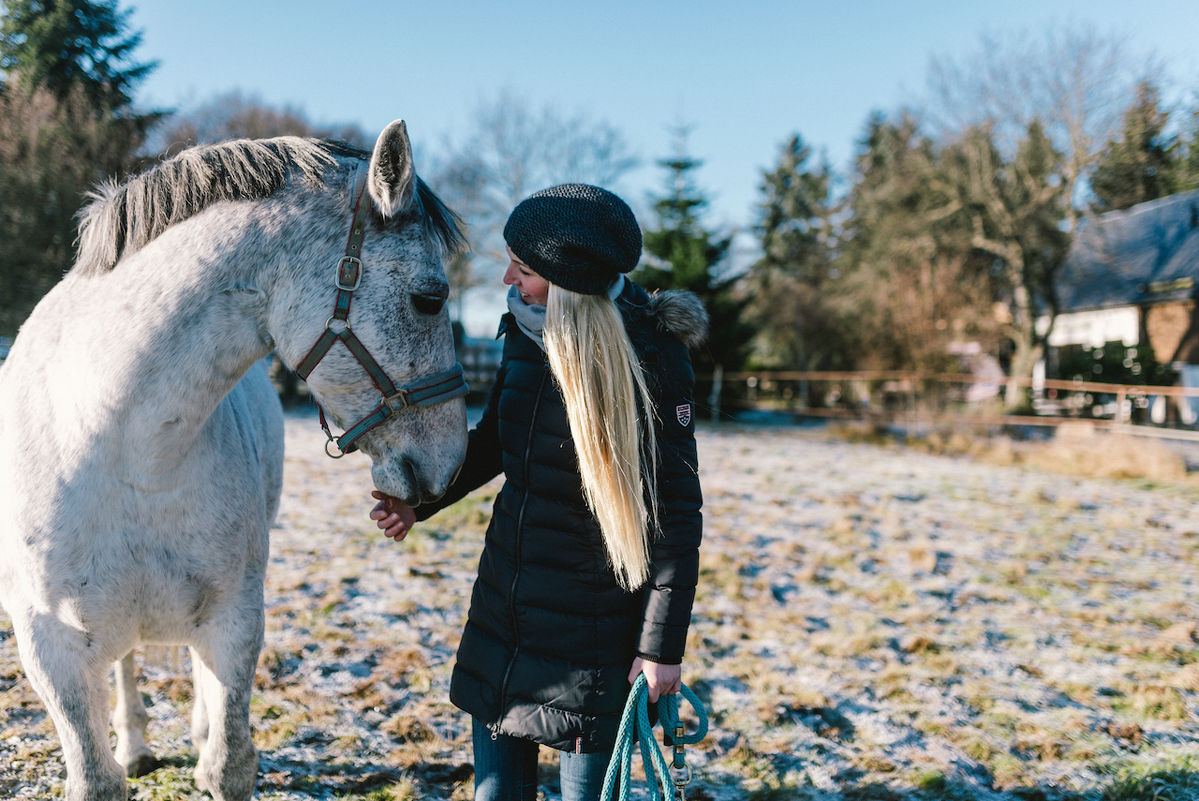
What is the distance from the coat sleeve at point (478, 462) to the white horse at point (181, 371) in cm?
26

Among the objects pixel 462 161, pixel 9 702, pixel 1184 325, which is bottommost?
pixel 9 702

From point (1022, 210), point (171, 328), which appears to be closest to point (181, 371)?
point (171, 328)

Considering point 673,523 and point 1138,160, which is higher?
point 1138,160

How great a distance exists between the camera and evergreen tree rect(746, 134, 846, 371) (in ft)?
79.2

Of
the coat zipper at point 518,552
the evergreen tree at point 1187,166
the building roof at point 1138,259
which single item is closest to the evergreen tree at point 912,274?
the building roof at point 1138,259

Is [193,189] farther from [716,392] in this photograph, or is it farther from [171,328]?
[716,392]

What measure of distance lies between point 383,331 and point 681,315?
730 millimetres

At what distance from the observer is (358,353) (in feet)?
5.79

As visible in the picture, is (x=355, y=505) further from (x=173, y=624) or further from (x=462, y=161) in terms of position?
(x=462, y=161)

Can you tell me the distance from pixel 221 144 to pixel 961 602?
206 inches

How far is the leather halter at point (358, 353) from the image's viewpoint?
176 cm

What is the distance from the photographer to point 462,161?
74.7 ft

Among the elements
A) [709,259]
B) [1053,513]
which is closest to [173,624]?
[1053,513]

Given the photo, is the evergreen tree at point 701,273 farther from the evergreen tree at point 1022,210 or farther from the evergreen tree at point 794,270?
the evergreen tree at point 1022,210
